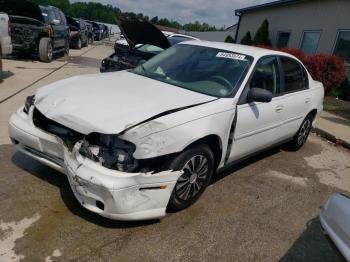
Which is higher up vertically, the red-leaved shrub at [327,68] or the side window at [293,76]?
the side window at [293,76]

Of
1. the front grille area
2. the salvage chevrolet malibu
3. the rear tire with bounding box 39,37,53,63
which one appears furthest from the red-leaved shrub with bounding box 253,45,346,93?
the front grille area

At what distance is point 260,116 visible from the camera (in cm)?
403

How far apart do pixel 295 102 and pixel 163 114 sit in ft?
8.28

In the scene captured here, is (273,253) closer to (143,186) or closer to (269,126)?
(143,186)

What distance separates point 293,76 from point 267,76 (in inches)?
32.4

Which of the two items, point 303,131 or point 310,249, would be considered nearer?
point 310,249

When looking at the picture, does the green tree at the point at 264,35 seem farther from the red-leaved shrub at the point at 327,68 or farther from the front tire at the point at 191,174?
the front tire at the point at 191,174

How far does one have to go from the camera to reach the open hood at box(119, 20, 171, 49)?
7772 mm

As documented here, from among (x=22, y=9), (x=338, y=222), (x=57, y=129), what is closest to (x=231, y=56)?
(x=57, y=129)

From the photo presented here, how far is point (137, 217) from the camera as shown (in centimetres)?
287

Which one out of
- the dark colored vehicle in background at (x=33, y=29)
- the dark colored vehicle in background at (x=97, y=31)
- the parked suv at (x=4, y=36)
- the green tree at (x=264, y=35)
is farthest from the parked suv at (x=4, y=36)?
the dark colored vehicle in background at (x=97, y=31)

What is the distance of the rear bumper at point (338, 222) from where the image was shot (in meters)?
2.12

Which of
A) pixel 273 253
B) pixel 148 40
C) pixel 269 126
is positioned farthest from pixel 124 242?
pixel 148 40

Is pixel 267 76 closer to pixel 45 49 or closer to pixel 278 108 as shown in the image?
pixel 278 108
